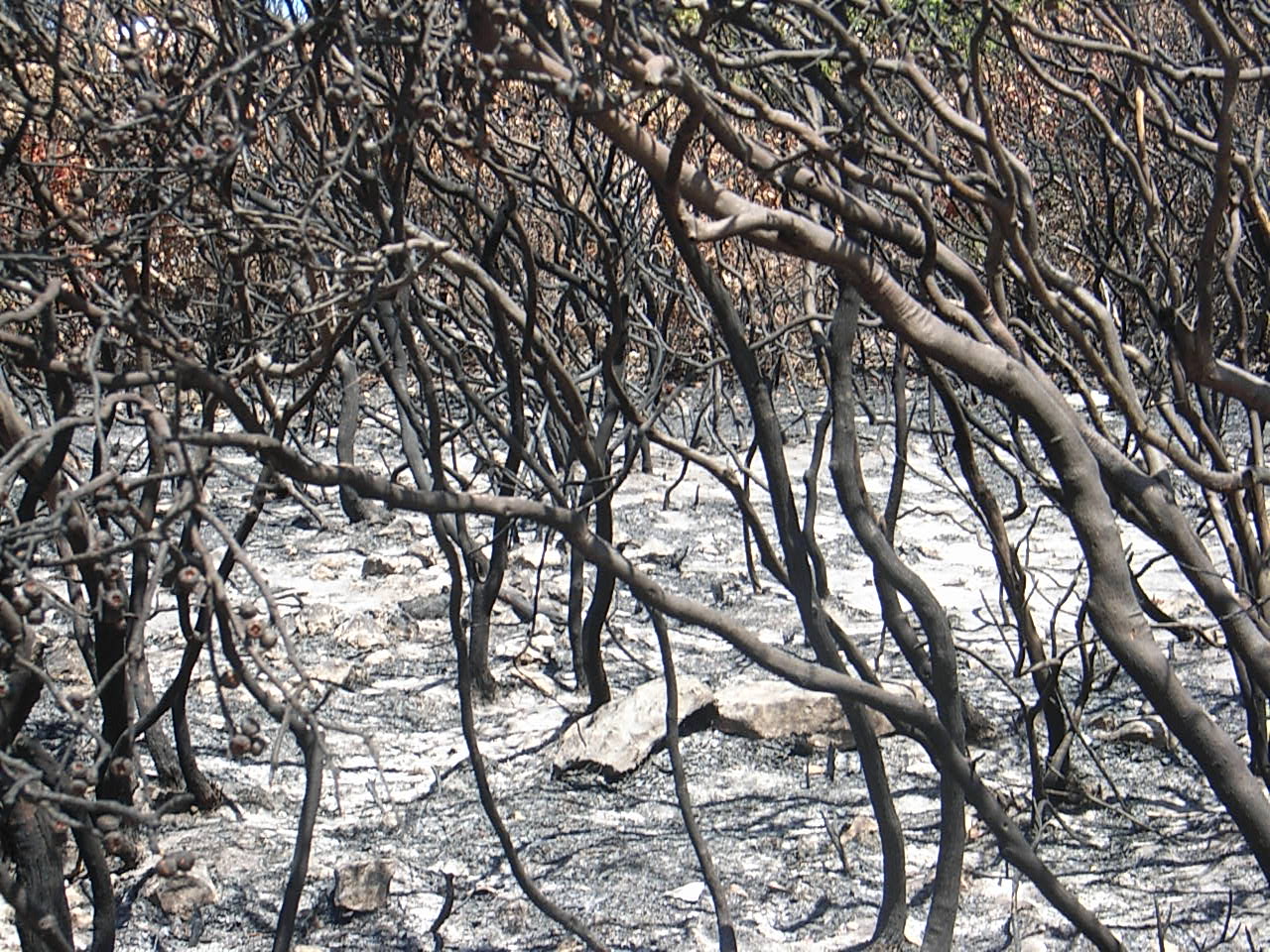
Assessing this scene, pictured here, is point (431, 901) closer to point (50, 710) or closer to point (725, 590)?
point (50, 710)

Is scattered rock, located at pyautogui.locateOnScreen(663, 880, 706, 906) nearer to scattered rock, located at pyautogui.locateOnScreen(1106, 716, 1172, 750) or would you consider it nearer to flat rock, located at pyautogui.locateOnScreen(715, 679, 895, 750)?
flat rock, located at pyautogui.locateOnScreen(715, 679, 895, 750)

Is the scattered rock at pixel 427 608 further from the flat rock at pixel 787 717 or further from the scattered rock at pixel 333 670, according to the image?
the flat rock at pixel 787 717

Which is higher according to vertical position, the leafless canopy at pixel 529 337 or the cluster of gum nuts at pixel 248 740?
the leafless canopy at pixel 529 337

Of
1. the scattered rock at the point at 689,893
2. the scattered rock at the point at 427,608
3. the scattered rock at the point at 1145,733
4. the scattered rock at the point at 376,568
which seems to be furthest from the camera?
the scattered rock at the point at 376,568

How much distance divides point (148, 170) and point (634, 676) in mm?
3238

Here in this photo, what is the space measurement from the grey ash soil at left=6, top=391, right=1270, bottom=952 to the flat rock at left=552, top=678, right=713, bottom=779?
0.19ft

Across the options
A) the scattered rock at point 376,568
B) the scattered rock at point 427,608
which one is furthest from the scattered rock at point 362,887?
the scattered rock at point 376,568

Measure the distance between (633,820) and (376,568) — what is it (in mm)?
2274

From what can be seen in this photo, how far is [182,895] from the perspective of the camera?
3.39 metres

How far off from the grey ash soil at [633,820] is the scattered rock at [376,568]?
17 cm

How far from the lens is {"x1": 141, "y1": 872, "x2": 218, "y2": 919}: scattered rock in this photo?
3.38 m

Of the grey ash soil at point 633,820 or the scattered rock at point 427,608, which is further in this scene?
the scattered rock at point 427,608

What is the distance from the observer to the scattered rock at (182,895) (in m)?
3.38

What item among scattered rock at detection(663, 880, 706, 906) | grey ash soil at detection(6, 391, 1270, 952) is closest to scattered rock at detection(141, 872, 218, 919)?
grey ash soil at detection(6, 391, 1270, 952)
